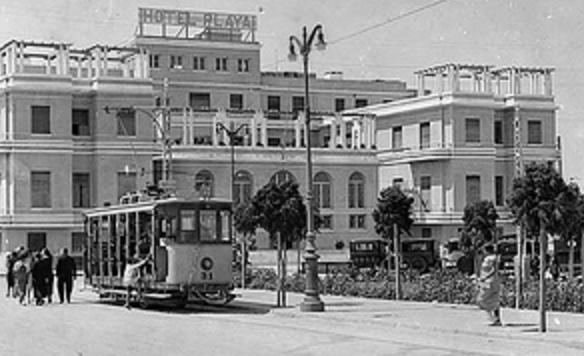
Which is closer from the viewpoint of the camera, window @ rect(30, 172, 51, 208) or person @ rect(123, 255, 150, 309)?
person @ rect(123, 255, 150, 309)

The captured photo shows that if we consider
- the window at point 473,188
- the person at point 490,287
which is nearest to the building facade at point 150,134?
the window at point 473,188

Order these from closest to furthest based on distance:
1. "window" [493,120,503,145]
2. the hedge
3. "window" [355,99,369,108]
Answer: the hedge
"window" [493,120,503,145]
"window" [355,99,369,108]

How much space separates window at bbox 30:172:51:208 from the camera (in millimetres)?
69688

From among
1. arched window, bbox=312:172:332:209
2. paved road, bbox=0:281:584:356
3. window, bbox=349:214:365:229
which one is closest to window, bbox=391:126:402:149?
window, bbox=349:214:365:229

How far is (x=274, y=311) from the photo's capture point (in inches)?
1089

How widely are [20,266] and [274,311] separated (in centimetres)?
1145

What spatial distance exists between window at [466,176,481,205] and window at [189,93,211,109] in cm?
2427

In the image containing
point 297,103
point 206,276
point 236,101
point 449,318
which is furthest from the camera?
point 297,103

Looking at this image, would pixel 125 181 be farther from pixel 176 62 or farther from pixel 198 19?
pixel 198 19

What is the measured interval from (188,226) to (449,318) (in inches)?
313

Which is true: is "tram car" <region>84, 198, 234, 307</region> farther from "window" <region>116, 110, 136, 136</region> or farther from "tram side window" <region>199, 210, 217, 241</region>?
"window" <region>116, 110, 136, 136</region>

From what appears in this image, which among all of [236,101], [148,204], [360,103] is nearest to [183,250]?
[148,204]

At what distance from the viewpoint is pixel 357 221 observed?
3214 inches

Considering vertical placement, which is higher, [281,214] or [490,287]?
[281,214]
